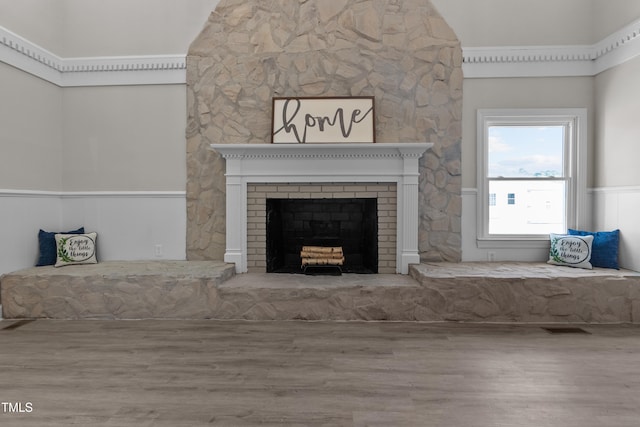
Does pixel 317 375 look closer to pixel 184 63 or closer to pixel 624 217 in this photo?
pixel 624 217

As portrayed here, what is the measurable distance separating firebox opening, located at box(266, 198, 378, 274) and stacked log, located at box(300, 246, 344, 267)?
360 millimetres

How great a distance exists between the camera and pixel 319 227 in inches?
173

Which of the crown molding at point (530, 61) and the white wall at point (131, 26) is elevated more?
the white wall at point (131, 26)

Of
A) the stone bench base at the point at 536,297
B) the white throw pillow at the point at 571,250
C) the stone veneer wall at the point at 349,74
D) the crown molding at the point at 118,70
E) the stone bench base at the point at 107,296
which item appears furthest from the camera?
the crown molding at the point at 118,70

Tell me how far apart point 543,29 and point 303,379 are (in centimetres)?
443

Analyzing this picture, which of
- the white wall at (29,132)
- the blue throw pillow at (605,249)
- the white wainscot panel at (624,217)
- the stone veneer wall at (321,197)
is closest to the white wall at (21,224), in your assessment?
the white wall at (29,132)

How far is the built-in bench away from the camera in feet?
11.0

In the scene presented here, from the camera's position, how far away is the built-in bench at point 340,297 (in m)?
3.36

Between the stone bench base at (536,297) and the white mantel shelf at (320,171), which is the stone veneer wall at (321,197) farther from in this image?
the stone bench base at (536,297)

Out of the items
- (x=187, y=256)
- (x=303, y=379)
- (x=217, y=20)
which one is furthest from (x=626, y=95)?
(x=187, y=256)

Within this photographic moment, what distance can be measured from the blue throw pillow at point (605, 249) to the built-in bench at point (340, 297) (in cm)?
15

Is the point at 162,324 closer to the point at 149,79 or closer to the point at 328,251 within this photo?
the point at 328,251

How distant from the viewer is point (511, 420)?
187cm

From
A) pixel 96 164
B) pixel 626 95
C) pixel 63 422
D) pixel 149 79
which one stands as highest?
pixel 149 79
